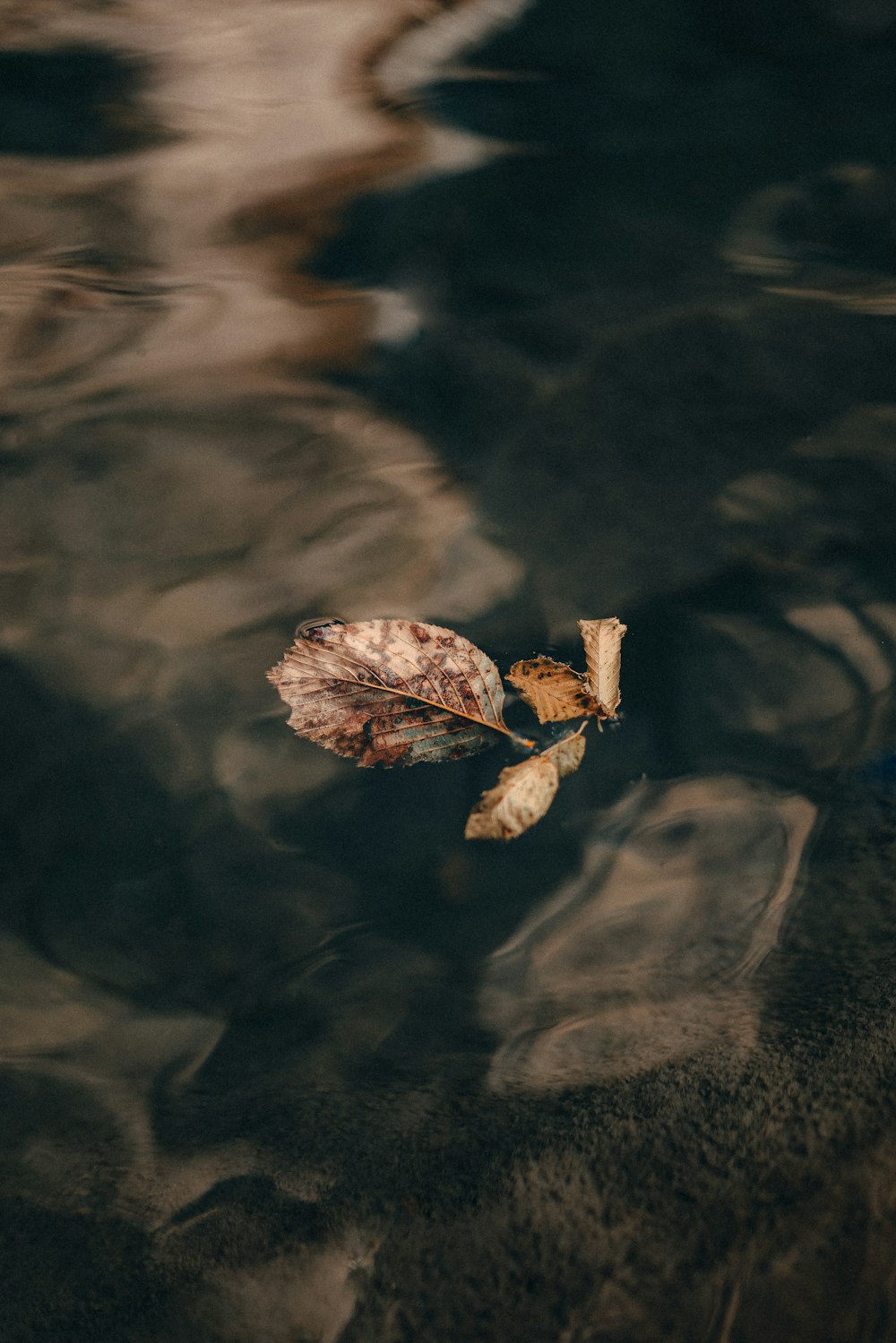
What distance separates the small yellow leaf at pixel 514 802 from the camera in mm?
1412

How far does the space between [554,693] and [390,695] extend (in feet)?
0.87

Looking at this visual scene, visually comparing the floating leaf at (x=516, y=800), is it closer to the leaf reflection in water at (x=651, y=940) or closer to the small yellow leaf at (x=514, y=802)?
the small yellow leaf at (x=514, y=802)

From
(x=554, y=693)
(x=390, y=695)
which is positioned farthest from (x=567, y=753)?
(x=390, y=695)

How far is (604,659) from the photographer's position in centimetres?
146

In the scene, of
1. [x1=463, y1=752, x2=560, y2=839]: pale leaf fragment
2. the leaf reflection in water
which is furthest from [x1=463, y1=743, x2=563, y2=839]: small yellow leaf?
the leaf reflection in water

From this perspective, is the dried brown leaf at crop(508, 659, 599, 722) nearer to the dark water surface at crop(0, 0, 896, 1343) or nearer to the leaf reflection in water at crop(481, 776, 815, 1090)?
the dark water surface at crop(0, 0, 896, 1343)

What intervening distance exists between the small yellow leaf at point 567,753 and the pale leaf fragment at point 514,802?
14mm

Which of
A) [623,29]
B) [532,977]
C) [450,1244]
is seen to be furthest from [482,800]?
[623,29]

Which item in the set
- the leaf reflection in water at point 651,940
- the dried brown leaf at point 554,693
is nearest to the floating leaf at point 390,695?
the dried brown leaf at point 554,693

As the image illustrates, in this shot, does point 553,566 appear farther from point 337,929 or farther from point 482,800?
point 337,929

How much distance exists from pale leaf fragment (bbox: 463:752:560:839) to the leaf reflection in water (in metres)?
0.11

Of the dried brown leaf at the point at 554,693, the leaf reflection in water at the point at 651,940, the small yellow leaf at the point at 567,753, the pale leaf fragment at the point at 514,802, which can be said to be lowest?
the leaf reflection in water at the point at 651,940

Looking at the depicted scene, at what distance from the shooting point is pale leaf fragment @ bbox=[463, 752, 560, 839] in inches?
55.6

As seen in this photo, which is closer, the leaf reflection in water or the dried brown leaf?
the leaf reflection in water
